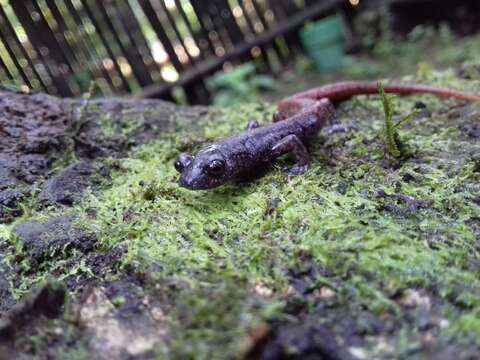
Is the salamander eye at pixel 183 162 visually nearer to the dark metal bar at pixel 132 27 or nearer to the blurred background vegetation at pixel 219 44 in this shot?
the blurred background vegetation at pixel 219 44

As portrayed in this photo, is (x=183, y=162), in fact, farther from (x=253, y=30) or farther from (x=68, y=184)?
(x=253, y=30)

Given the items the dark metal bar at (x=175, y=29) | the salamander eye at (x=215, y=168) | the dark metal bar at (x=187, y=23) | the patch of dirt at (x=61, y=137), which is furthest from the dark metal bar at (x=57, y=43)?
the salamander eye at (x=215, y=168)

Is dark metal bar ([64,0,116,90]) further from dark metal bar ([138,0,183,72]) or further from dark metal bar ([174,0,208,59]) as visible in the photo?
dark metal bar ([174,0,208,59])

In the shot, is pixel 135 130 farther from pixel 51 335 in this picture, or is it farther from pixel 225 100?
pixel 225 100

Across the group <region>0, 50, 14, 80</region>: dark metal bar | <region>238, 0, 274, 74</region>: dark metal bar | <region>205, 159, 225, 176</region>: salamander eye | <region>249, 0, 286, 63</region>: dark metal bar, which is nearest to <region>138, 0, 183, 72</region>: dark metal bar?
<region>238, 0, 274, 74</region>: dark metal bar

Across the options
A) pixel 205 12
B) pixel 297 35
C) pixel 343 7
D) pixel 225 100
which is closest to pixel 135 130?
pixel 225 100
